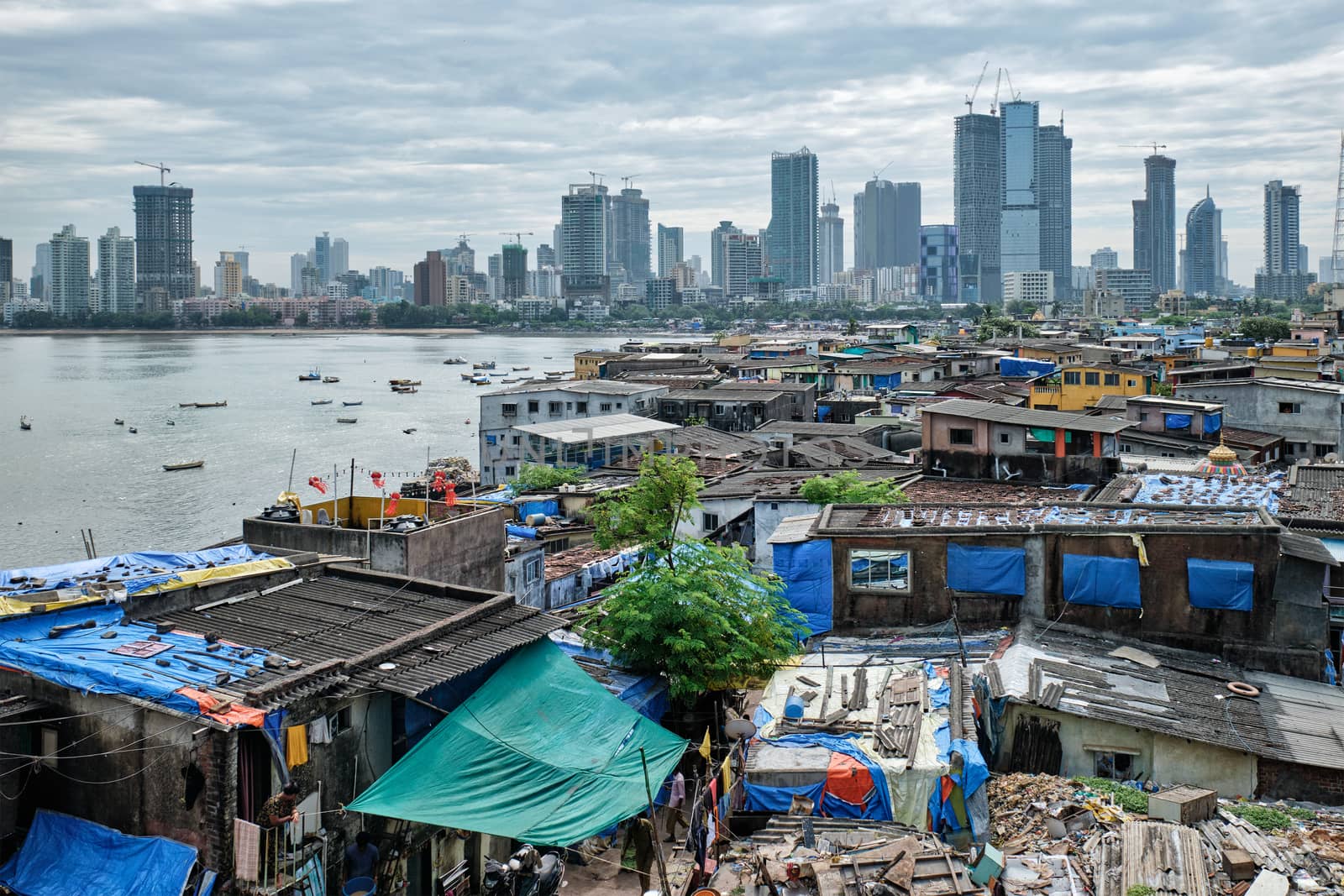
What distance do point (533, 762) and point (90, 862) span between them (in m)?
2.96

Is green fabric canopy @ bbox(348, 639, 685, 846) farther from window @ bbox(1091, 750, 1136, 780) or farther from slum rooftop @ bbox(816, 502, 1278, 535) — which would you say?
slum rooftop @ bbox(816, 502, 1278, 535)

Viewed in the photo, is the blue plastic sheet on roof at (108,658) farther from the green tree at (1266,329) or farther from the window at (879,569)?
the green tree at (1266,329)

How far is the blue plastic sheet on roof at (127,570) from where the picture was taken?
30.5ft

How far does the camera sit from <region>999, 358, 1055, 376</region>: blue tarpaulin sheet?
46312 mm

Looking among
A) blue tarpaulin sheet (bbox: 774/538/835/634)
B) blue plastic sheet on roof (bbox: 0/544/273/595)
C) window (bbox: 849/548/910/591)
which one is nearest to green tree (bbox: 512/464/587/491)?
blue tarpaulin sheet (bbox: 774/538/835/634)

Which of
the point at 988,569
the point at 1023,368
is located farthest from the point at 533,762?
the point at 1023,368

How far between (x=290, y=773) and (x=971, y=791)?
5085 millimetres

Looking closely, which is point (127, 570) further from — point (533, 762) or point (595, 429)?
point (595, 429)

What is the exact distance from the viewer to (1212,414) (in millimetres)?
25766

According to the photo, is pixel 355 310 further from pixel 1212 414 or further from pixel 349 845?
pixel 349 845

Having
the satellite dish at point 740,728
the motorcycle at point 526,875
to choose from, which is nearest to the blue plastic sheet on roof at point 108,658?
the motorcycle at point 526,875

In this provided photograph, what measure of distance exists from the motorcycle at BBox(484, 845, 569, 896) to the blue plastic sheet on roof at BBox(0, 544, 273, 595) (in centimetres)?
357

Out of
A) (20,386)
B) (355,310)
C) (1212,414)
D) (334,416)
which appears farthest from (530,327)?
(1212,414)

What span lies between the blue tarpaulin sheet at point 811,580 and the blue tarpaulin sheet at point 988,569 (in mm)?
1409
